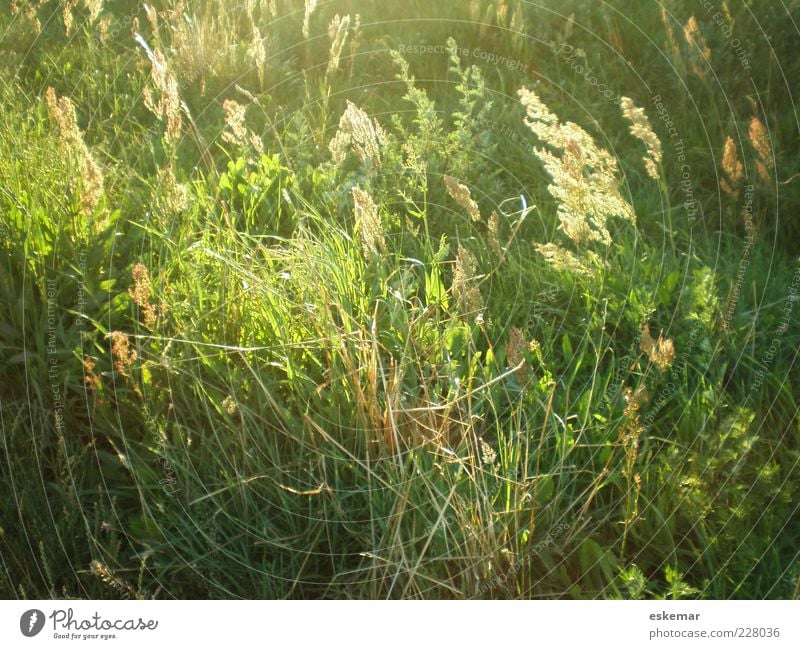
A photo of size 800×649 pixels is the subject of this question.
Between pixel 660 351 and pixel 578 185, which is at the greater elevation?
pixel 578 185

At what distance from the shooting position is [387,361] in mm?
1866

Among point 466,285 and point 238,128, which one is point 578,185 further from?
point 238,128

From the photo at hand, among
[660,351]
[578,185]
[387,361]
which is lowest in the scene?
[387,361]

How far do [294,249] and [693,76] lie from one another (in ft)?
4.11

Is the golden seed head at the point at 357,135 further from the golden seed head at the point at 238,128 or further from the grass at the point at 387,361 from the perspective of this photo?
the golden seed head at the point at 238,128

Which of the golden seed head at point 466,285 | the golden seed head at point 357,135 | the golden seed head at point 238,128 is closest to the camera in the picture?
the golden seed head at point 466,285

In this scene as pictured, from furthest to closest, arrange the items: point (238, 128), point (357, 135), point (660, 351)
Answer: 1. point (238, 128)
2. point (357, 135)
3. point (660, 351)

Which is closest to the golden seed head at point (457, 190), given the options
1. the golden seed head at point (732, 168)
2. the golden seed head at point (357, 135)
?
the golden seed head at point (357, 135)

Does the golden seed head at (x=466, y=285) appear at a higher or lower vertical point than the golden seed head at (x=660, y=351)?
higher

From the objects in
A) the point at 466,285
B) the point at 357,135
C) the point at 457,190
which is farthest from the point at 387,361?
the point at 357,135

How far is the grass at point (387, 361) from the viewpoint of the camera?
173cm

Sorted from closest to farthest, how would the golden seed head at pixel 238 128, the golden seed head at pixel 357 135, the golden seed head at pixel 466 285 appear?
the golden seed head at pixel 466 285
the golden seed head at pixel 357 135
the golden seed head at pixel 238 128

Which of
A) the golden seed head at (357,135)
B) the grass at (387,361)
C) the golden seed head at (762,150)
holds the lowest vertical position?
the grass at (387,361)

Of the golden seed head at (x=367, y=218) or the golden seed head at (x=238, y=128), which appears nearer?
the golden seed head at (x=367, y=218)
